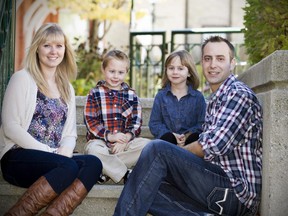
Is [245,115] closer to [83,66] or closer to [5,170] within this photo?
[5,170]

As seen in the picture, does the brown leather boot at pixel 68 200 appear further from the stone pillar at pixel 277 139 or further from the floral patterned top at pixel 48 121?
the stone pillar at pixel 277 139

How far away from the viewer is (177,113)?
409cm

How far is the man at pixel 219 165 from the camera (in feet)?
9.65

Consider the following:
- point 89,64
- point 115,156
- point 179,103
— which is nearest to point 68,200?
point 115,156

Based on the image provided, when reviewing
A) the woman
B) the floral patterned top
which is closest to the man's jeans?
the woman

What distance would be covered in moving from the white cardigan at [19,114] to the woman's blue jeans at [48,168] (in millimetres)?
62

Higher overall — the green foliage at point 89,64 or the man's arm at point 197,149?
the green foliage at point 89,64

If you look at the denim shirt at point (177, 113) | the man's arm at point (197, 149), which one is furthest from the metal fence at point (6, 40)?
the man's arm at point (197, 149)

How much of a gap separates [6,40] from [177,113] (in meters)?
1.51

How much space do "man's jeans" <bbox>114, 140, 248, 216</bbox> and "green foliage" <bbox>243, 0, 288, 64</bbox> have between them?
44.9 inches

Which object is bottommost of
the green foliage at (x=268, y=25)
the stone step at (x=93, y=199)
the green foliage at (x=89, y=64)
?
the stone step at (x=93, y=199)

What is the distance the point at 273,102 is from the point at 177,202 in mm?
892

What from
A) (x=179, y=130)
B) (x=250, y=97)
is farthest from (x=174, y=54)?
(x=250, y=97)

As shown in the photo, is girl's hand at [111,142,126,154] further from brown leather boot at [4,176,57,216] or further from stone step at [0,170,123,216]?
brown leather boot at [4,176,57,216]
